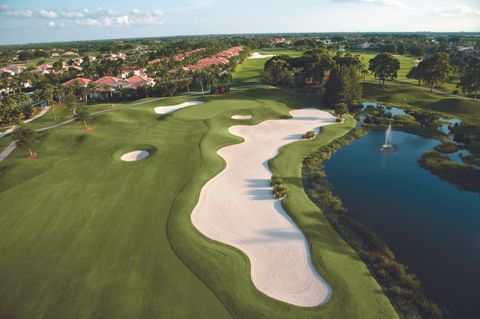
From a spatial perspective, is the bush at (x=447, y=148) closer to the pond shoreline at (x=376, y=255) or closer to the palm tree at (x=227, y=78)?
the pond shoreline at (x=376, y=255)

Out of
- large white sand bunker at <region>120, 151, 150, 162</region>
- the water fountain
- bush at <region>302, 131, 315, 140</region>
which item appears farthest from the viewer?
bush at <region>302, 131, 315, 140</region>

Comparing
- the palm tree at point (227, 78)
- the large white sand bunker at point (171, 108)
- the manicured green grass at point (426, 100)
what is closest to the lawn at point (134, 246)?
the large white sand bunker at point (171, 108)

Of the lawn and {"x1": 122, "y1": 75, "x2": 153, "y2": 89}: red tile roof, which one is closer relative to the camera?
the lawn

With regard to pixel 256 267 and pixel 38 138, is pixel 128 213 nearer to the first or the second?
pixel 256 267

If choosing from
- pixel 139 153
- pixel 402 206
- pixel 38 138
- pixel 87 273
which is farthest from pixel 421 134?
pixel 38 138

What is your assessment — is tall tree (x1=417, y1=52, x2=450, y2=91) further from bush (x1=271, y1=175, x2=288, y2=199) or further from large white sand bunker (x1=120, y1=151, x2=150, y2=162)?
large white sand bunker (x1=120, y1=151, x2=150, y2=162)

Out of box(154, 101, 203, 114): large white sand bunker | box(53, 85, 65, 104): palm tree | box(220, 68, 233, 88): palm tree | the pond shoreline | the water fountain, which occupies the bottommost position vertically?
the pond shoreline

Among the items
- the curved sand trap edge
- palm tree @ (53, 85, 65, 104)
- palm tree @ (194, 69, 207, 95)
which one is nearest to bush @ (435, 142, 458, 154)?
the curved sand trap edge
